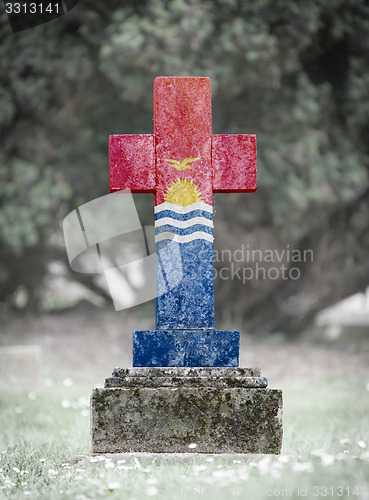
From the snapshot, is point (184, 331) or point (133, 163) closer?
point (184, 331)

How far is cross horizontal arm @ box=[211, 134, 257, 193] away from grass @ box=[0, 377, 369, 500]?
69.0 inches

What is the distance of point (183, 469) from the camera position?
3.15 meters

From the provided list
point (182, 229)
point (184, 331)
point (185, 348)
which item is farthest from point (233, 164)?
point (185, 348)

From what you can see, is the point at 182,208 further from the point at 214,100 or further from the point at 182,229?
the point at 214,100

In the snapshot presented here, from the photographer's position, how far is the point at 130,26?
815cm

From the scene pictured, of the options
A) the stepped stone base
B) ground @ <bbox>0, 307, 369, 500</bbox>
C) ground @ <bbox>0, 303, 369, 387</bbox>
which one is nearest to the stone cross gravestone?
the stepped stone base

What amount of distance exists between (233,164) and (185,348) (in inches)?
50.5

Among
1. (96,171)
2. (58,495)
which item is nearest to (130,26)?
(96,171)

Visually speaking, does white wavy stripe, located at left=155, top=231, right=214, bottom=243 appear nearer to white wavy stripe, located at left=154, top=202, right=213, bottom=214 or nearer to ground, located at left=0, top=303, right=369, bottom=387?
white wavy stripe, located at left=154, top=202, right=213, bottom=214

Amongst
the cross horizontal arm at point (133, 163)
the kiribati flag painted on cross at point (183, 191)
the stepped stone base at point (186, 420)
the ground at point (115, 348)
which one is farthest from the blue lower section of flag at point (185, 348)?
the ground at point (115, 348)

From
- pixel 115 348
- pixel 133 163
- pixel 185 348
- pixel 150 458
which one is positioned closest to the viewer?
pixel 150 458

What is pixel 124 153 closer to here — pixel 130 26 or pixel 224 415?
pixel 224 415

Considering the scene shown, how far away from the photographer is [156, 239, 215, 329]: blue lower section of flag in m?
3.80

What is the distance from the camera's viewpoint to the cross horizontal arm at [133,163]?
392 cm
